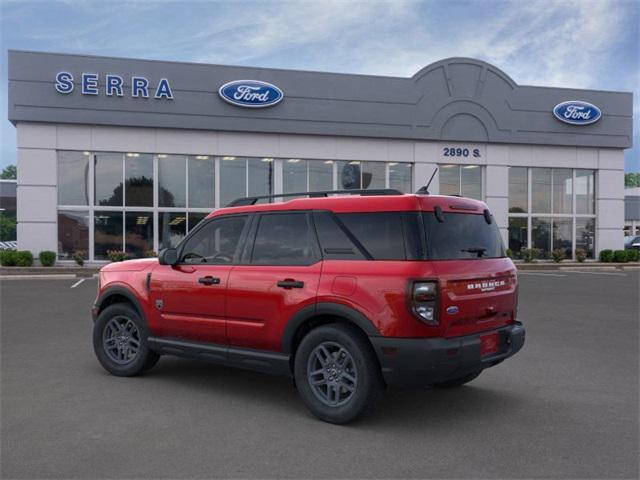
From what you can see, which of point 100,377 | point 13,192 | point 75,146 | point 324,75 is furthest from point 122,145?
point 13,192

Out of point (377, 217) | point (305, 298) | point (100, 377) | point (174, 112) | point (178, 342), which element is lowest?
point (100, 377)

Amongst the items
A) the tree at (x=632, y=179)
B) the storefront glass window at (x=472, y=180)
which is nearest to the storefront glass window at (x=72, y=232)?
the storefront glass window at (x=472, y=180)

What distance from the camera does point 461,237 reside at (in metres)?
4.95

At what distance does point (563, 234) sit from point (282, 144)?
15.5 metres

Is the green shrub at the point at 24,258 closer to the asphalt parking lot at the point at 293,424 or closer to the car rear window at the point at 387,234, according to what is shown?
the asphalt parking lot at the point at 293,424

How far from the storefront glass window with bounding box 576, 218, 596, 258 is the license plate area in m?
28.1

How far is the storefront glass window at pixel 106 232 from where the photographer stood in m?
24.3

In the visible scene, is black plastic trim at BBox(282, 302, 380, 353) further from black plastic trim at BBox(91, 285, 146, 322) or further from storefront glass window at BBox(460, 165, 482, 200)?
storefront glass window at BBox(460, 165, 482, 200)

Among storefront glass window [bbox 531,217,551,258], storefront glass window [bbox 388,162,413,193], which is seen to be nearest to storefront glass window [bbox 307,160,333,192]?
storefront glass window [bbox 388,162,413,193]

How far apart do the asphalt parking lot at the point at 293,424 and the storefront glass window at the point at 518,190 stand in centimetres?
2222

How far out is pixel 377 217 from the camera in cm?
482

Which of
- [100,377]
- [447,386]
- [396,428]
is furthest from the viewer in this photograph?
[100,377]

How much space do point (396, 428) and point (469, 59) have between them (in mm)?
26708

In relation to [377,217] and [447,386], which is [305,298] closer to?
[377,217]
